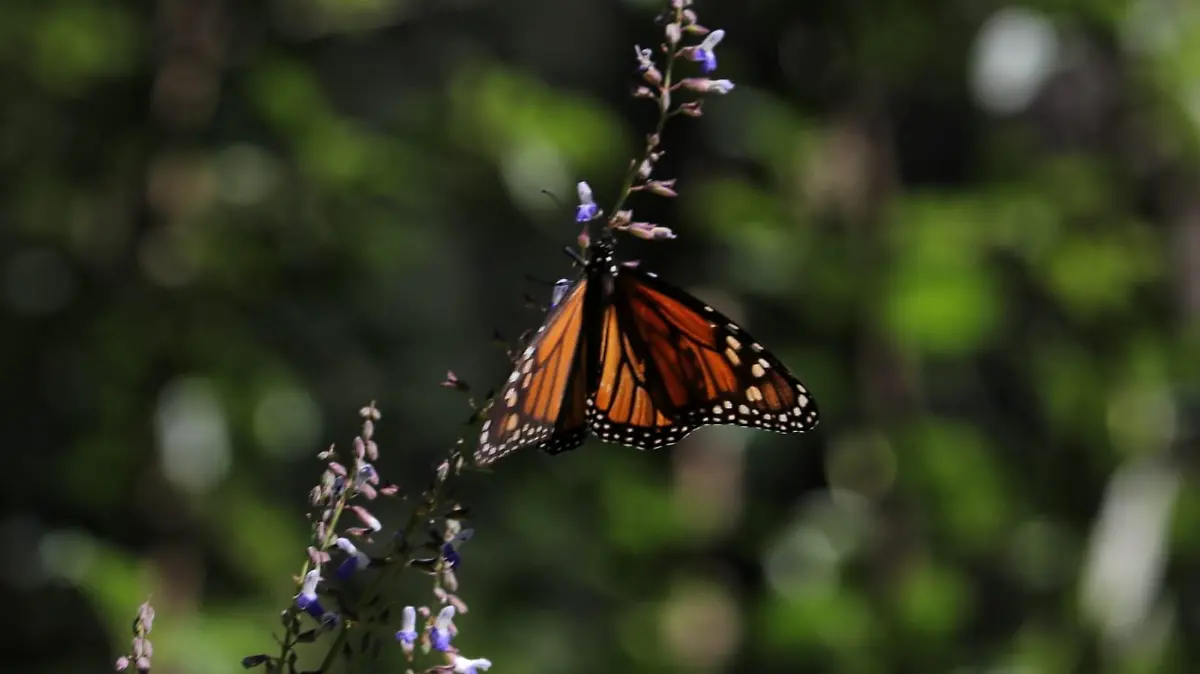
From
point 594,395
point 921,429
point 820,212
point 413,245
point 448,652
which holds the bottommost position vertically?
point 448,652

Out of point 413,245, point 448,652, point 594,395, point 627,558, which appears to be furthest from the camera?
point 413,245

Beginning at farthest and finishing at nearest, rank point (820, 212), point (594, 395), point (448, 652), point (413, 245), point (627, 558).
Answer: point (413, 245), point (627, 558), point (820, 212), point (594, 395), point (448, 652)

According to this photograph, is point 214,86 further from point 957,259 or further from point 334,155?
point 957,259

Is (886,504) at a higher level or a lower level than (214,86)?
lower

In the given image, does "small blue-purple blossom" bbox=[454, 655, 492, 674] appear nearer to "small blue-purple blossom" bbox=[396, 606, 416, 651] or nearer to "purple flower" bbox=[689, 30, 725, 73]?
"small blue-purple blossom" bbox=[396, 606, 416, 651]

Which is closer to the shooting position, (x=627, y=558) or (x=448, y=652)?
(x=448, y=652)

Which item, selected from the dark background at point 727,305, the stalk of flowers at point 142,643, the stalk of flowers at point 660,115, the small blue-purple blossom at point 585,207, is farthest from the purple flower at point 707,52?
the dark background at point 727,305

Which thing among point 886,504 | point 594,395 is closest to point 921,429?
point 886,504

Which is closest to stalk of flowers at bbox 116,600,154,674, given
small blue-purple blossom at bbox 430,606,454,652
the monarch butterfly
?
small blue-purple blossom at bbox 430,606,454,652
